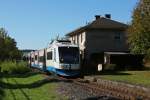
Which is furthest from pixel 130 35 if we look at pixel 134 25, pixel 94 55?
pixel 94 55

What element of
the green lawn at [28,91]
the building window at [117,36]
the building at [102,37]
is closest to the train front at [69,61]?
the green lawn at [28,91]

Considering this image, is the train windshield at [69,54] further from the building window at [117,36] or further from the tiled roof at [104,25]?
the building window at [117,36]

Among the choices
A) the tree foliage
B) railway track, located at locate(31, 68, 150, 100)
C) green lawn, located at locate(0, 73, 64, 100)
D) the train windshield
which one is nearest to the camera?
green lawn, located at locate(0, 73, 64, 100)

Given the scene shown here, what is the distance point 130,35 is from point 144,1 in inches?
165

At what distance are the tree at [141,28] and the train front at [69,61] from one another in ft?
25.4

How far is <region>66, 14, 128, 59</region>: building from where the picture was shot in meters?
71.5

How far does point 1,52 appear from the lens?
10375cm

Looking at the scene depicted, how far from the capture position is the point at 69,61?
1807 inches

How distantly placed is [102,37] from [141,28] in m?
23.0

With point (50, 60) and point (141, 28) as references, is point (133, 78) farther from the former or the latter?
point (50, 60)

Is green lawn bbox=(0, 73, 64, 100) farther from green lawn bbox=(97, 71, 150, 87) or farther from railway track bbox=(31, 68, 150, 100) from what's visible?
green lawn bbox=(97, 71, 150, 87)

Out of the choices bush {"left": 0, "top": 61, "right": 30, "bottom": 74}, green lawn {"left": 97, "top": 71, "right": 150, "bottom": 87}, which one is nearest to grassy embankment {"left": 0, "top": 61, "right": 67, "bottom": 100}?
green lawn {"left": 97, "top": 71, "right": 150, "bottom": 87}

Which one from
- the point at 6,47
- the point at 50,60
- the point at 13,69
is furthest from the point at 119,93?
the point at 6,47

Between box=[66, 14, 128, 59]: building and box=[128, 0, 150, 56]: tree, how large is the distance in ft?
64.4
